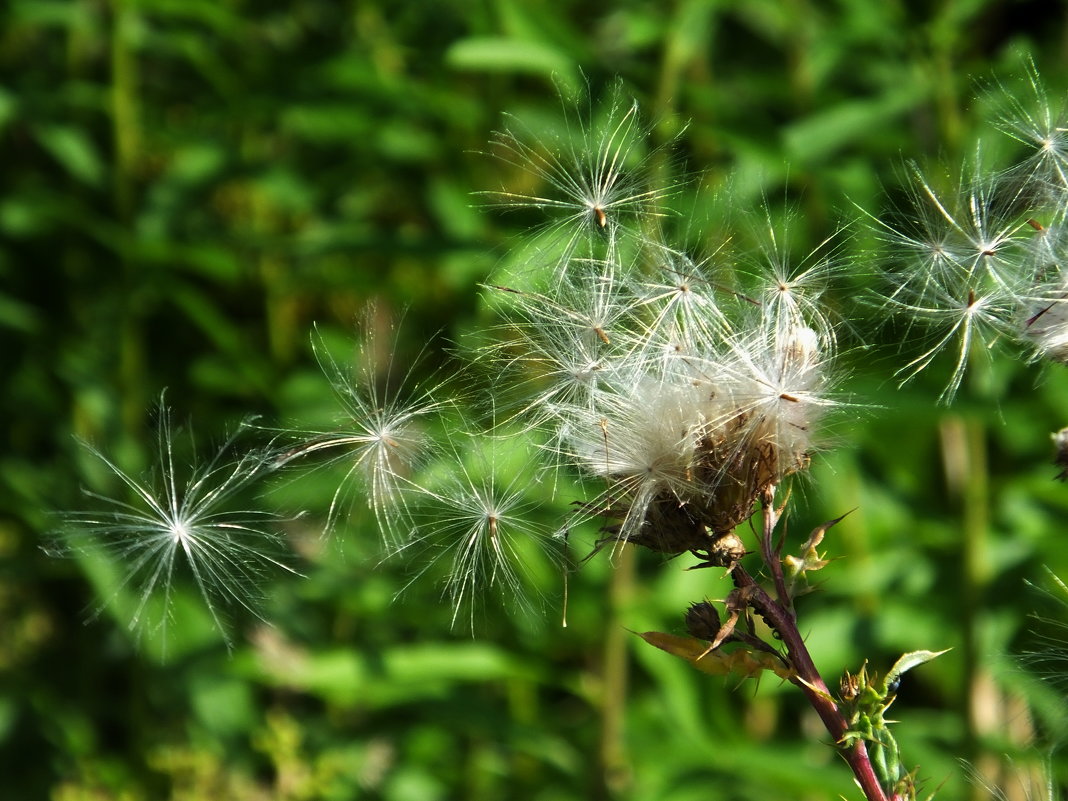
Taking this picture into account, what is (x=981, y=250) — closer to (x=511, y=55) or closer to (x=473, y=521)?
(x=473, y=521)

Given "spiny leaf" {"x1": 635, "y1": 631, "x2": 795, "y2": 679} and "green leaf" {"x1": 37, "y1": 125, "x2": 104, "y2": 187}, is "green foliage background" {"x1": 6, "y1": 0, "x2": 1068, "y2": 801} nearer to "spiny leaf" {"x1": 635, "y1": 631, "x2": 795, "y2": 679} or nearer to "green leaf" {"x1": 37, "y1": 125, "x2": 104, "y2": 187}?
"green leaf" {"x1": 37, "y1": 125, "x2": 104, "y2": 187}

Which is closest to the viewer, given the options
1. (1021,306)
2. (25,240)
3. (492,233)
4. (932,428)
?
(1021,306)

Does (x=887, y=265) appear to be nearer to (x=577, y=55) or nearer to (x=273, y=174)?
(x=577, y=55)

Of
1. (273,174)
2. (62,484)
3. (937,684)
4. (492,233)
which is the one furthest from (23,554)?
(937,684)

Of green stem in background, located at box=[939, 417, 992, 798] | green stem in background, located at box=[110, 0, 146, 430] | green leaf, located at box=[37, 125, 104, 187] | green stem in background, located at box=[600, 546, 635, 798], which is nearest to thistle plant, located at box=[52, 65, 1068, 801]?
green stem in background, located at box=[600, 546, 635, 798]

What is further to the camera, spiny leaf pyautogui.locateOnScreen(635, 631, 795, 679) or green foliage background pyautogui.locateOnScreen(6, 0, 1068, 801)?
green foliage background pyautogui.locateOnScreen(6, 0, 1068, 801)

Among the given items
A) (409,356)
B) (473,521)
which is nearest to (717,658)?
(473,521)
